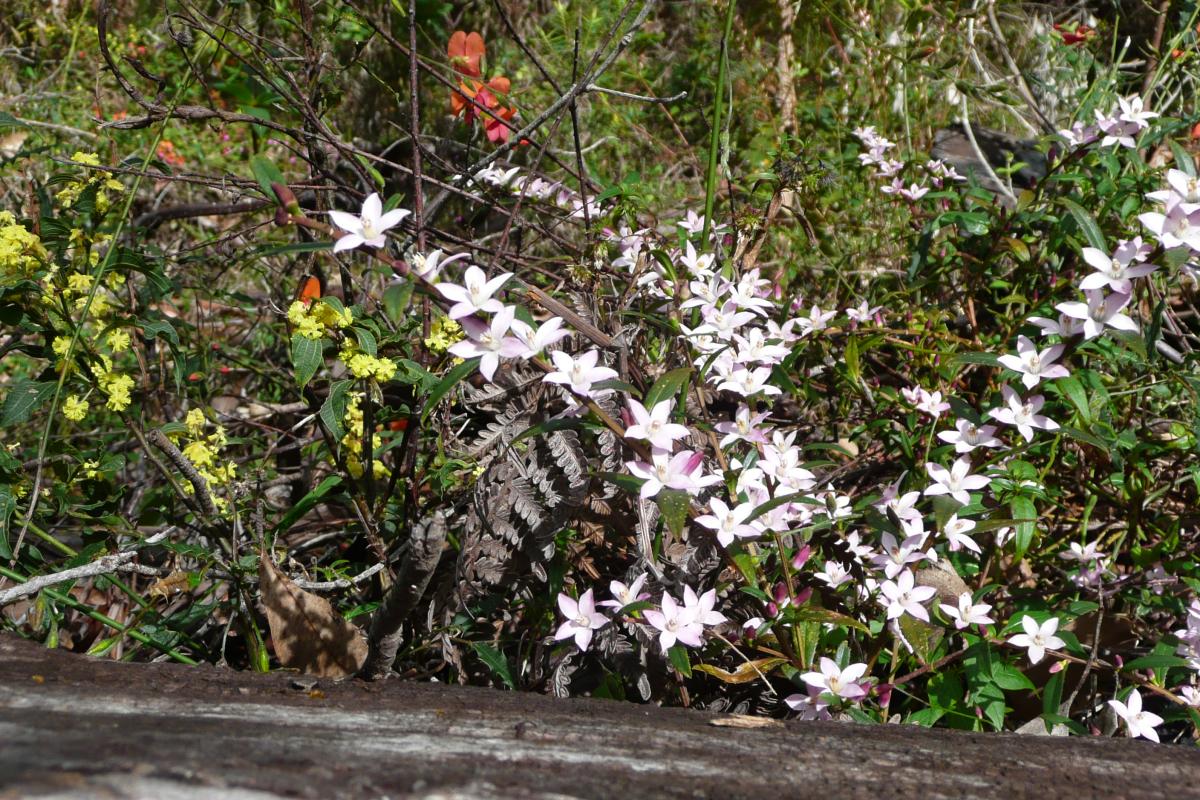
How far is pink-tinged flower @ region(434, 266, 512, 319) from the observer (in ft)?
4.09

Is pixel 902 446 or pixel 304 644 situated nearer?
pixel 304 644

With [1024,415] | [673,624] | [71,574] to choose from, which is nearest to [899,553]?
[1024,415]

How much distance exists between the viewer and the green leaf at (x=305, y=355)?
1.48 m

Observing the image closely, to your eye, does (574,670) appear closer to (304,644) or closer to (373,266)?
(304,644)

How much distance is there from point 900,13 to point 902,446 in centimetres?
339

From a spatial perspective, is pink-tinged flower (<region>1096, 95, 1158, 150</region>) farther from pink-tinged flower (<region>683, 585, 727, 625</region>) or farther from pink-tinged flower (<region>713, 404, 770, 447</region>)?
pink-tinged flower (<region>683, 585, 727, 625</region>)

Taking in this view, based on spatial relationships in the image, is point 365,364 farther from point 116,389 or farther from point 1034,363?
point 1034,363

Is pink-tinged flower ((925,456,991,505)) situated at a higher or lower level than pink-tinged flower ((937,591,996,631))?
higher

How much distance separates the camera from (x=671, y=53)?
199 inches

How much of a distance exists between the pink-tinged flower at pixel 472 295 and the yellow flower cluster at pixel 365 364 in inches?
12.4

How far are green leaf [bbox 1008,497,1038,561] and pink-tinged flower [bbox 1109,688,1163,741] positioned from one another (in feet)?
0.95

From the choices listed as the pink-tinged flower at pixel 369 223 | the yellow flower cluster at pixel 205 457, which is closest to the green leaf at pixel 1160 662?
the pink-tinged flower at pixel 369 223

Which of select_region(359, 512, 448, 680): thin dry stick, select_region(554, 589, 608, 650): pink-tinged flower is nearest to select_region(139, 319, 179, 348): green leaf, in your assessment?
select_region(359, 512, 448, 680): thin dry stick

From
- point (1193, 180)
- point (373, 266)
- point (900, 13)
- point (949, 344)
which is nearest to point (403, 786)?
point (1193, 180)
